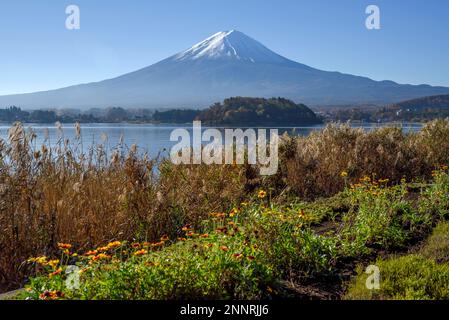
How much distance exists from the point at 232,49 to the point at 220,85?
18376 millimetres

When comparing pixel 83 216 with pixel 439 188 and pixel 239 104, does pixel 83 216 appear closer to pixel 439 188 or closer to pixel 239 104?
pixel 439 188

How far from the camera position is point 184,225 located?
633 cm

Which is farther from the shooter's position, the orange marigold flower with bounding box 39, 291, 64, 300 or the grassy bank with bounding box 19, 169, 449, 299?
the grassy bank with bounding box 19, 169, 449, 299

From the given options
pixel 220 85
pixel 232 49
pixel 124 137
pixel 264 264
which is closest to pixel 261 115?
pixel 124 137

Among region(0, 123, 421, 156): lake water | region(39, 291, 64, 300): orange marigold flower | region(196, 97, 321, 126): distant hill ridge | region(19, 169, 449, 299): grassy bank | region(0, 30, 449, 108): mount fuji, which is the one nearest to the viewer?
region(39, 291, 64, 300): orange marigold flower

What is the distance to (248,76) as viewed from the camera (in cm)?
11506

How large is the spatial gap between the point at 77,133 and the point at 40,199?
61.9 inches

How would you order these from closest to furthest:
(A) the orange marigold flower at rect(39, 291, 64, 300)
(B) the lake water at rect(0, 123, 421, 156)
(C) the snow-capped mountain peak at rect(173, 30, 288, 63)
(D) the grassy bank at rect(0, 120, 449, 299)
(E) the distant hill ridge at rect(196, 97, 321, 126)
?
(A) the orange marigold flower at rect(39, 291, 64, 300) < (D) the grassy bank at rect(0, 120, 449, 299) < (B) the lake water at rect(0, 123, 421, 156) < (E) the distant hill ridge at rect(196, 97, 321, 126) < (C) the snow-capped mountain peak at rect(173, 30, 288, 63)

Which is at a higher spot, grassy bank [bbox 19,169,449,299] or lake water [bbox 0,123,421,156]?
lake water [bbox 0,123,421,156]

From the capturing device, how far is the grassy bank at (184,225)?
3.61 meters

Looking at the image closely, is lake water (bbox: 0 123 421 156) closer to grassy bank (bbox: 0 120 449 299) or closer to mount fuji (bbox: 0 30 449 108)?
grassy bank (bbox: 0 120 449 299)

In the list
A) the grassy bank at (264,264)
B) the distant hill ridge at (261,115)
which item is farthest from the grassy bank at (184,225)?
the distant hill ridge at (261,115)

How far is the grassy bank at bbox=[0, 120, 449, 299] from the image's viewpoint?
3.61 meters

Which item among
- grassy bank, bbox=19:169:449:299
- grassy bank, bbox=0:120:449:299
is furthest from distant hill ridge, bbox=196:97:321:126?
grassy bank, bbox=19:169:449:299
